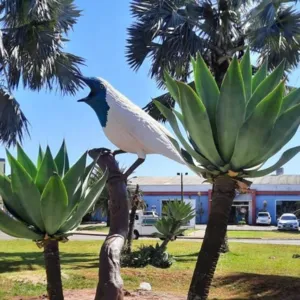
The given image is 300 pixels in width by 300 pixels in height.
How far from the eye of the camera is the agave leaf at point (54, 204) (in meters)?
2.22

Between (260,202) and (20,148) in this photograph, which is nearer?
(20,148)

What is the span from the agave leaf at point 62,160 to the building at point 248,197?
4001cm

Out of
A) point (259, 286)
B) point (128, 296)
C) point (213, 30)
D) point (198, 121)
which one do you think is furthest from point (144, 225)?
point (198, 121)

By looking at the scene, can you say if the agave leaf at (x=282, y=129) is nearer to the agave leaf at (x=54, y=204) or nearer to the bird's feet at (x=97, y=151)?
the agave leaf at (x=54, y=204)

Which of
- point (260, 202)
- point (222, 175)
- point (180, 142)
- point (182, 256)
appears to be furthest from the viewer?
point (260, 202)

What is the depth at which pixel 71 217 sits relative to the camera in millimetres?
2357

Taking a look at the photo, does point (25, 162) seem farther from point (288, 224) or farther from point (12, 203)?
point (288, 224)

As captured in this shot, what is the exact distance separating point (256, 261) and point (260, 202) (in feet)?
102

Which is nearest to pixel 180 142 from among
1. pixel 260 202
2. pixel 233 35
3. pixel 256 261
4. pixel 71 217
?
pixel 71 217

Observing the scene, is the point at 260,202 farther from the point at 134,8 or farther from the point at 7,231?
the point at 7,231

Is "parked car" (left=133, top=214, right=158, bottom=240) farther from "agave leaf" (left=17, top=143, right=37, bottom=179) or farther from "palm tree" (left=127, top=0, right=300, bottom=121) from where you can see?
"agave leaf" (left=17, top=143, right=37, bottom=179)

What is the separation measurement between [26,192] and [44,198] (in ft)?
0.39

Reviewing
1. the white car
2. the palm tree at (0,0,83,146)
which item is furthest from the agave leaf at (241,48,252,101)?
the white car

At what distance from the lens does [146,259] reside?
11.9 meters
